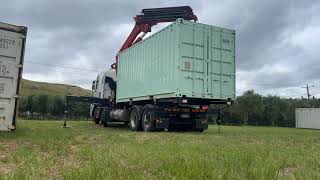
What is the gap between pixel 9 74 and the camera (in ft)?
44.1

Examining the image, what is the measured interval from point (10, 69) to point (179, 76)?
20.0 ft

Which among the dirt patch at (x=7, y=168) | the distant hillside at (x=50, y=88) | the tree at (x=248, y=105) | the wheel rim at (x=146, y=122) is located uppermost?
the distant hillside at (x=50, y=88)

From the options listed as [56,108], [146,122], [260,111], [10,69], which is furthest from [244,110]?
[10,69]

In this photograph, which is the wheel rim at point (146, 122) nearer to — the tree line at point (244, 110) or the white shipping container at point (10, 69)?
the white shipping container at point (10, 69)

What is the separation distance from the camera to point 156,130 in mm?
18375

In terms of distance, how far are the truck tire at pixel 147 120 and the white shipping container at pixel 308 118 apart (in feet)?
149

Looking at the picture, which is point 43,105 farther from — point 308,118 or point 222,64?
point 222,64

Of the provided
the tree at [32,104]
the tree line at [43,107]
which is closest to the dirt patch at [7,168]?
the tree line at [43,107]

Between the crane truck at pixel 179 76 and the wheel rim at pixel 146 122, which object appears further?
the wheel rim at pixel 146 122

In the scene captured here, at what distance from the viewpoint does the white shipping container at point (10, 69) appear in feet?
43.6

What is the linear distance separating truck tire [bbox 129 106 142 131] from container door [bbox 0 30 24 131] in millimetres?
6628

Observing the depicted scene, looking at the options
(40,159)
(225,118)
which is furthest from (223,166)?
(225,118)

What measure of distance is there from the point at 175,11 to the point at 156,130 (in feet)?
24.1

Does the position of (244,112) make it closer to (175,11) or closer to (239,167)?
(175,11)
